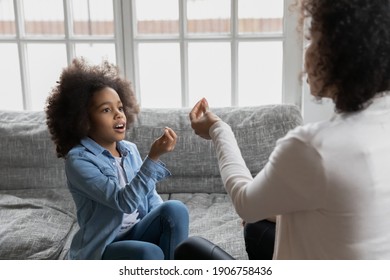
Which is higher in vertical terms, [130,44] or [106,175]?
[130,44]

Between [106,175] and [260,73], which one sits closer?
[106,175]

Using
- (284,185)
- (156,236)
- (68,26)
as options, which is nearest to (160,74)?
(68,26)

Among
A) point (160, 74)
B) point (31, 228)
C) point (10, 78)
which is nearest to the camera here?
point (31, 228)

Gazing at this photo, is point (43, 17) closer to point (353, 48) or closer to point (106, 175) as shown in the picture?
point (106, 175)

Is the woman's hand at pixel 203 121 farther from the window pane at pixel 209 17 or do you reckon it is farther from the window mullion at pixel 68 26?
the window mullion at pixel 68 26

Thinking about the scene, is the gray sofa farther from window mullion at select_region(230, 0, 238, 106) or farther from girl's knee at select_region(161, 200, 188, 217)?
girl's knee at select_region(161, 200, 188, 217)

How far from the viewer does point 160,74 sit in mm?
1886

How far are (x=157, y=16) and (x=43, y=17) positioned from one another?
39cm

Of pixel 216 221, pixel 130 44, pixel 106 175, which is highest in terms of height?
pixel 130 44

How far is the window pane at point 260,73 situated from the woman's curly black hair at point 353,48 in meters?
1.07

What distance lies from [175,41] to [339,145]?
1.19 metres

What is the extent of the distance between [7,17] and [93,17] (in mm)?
296

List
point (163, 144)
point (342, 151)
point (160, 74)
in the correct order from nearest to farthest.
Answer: point (342, 151), point (163, 144), point (160, 74)

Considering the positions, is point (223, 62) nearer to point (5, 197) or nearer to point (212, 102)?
point (212, 102)
